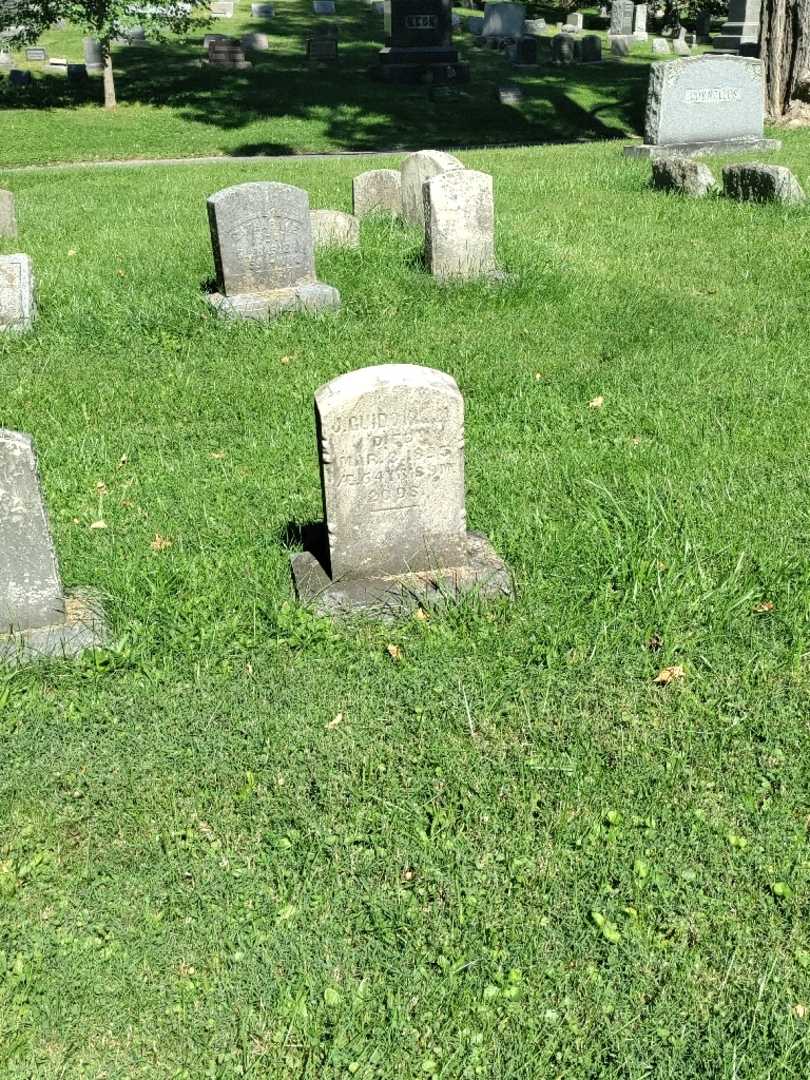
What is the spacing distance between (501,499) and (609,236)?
618 centimetres

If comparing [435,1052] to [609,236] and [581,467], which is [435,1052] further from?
[609,236]

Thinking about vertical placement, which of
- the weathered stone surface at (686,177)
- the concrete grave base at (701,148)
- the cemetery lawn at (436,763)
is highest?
the concrete grave base at (701,148)

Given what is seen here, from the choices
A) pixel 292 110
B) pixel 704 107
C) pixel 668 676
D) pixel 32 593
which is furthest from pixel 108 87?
pixel 668 676

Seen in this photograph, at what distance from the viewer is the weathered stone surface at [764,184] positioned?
1096 centimetres

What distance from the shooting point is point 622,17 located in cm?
3316

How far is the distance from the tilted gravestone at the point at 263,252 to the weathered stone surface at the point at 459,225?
1049mm

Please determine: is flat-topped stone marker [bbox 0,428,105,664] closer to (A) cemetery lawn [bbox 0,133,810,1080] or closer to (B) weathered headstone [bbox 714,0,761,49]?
(A) cemetery lawn [bbox 0,133,810,1080]

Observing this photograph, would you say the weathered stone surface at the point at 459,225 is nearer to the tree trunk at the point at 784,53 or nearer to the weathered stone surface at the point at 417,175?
the weathered stone surface at the point at 417,175

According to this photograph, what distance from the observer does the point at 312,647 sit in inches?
169

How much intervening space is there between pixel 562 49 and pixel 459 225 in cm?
2208

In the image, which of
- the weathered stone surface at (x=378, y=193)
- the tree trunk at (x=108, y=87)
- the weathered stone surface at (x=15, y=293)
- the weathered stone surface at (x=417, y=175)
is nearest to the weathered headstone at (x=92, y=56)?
the tree trunk at (x=108, y=87)

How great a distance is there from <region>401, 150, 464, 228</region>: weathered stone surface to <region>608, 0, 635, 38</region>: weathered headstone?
26.3 metres

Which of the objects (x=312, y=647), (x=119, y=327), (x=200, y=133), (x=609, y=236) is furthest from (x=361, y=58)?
(x=312, y=647)

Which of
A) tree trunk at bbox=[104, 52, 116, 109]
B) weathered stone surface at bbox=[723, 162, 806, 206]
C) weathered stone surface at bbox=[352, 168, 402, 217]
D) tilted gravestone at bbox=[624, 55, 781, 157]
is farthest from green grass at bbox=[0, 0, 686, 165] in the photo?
weathered stone surface at bbox=[723, 162, 806, 206]
